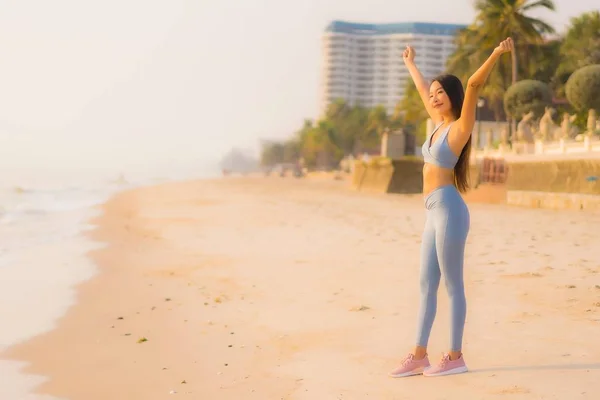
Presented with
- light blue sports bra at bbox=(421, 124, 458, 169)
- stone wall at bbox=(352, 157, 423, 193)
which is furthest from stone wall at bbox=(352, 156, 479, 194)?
light blue sports bra at bbox=(421, 124, 458, 169)

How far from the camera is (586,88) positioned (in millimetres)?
29500

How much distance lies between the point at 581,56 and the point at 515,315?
3993 centimetres

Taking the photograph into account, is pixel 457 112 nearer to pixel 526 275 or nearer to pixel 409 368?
pixel 409 368

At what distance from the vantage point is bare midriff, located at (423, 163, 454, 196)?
4.69m

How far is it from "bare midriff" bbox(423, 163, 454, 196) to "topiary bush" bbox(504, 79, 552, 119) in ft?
105

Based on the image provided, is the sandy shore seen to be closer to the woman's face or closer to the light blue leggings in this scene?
the light blue leggings

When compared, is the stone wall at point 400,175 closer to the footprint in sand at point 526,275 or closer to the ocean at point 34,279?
the ocean at point 34,279

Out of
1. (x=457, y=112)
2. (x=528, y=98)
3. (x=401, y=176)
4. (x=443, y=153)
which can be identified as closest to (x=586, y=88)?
(x=528, y=98)

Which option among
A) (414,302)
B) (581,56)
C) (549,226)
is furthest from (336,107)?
(414,302)

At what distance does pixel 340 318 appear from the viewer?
7.00 meters

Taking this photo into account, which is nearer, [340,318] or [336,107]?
[340,318]

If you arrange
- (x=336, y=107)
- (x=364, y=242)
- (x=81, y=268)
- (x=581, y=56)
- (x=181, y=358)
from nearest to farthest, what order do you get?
(x=181, y=358) → (x=81, y=268) → (x=364, y=242) → (x=581, y=56) → (x=336, y=107)

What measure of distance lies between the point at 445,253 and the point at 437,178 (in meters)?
0.45

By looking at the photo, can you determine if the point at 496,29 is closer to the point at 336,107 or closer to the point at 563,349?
the point at 563,349
